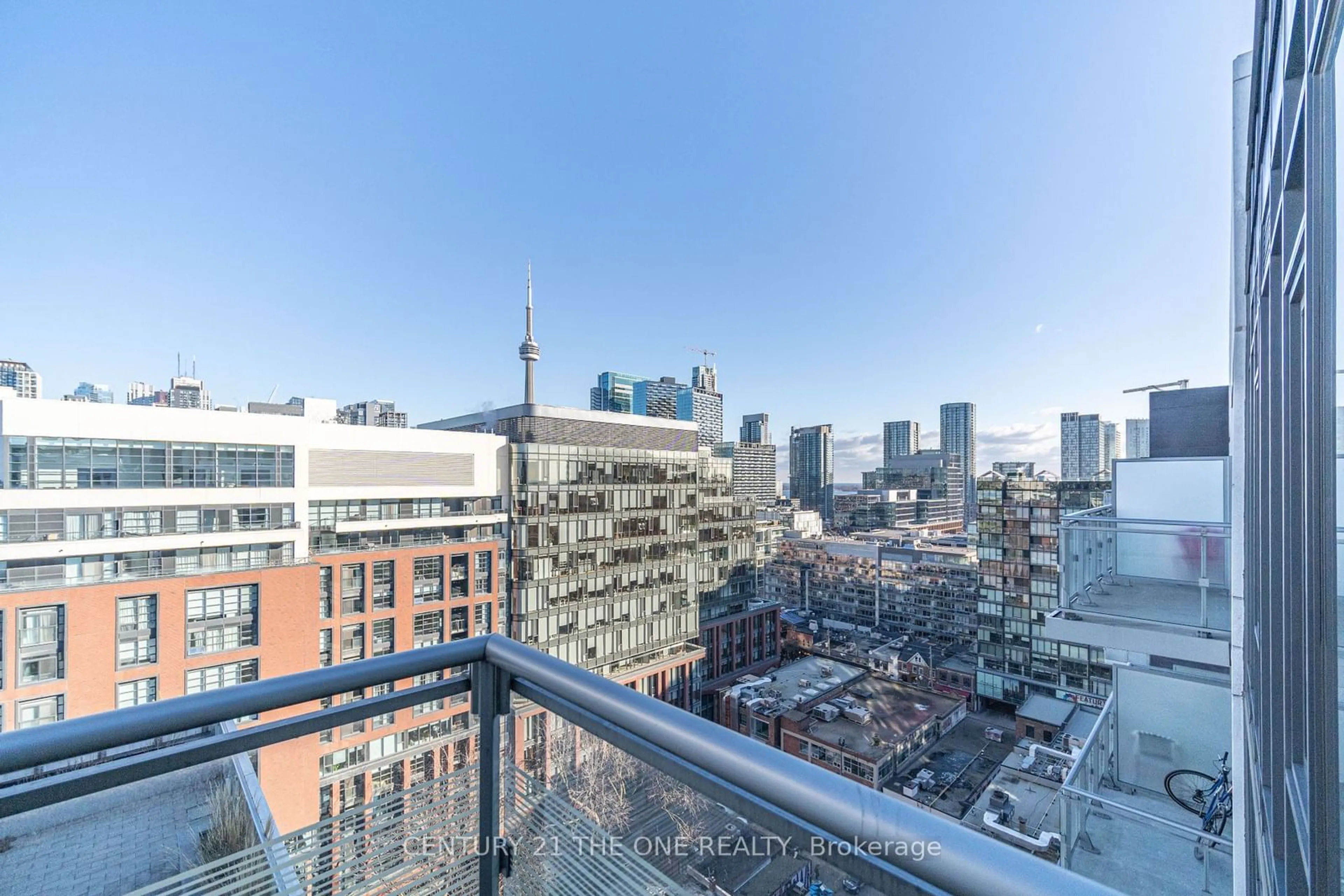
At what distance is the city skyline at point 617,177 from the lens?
7012 millimetres

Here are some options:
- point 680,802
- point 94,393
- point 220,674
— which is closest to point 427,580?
point 220,674

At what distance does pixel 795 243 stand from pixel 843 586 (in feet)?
99.3

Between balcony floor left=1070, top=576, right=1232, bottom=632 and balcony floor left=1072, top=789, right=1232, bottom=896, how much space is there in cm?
121

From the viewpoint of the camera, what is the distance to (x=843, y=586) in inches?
1601

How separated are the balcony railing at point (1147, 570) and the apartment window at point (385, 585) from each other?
1820 centimetres

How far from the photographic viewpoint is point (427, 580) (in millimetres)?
18062

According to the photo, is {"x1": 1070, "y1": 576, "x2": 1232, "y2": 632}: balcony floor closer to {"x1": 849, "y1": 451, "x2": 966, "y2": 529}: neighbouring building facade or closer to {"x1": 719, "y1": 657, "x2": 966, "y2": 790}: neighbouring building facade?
{"x1": 719, "y1": 657, "x2": 966, "y2": 790}: neighbouring building facade

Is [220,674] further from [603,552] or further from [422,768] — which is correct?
[422,768]

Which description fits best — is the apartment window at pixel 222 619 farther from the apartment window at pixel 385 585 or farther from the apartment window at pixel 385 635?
the apartment window at pixel 385 635

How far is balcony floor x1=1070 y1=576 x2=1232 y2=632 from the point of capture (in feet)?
11.6

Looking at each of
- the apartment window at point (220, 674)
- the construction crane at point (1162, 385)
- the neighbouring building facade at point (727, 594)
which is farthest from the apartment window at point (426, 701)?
the neighbouring building facade at point (727, 594)

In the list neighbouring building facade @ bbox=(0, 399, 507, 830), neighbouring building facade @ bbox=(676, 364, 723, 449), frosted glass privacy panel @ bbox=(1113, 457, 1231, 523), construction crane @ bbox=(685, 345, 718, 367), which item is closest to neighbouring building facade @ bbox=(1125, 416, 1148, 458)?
frosted glass privacy panel @ bbox=(1113, 457, 1231, 523)

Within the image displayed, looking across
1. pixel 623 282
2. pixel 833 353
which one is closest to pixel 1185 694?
pixel 833 353

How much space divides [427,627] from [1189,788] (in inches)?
752
